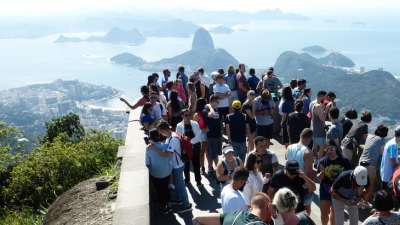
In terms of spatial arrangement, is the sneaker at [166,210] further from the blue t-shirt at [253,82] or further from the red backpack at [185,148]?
the blue t-shirt at [253,82]

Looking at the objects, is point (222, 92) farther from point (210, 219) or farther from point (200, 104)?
point (210, 219)

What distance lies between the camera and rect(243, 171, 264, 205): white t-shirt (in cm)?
597

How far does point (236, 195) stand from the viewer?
17.8 ft

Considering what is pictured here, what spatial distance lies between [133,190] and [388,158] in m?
3.86

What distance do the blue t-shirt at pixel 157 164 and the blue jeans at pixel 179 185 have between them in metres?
0.27

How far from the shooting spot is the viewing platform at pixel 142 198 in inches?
260

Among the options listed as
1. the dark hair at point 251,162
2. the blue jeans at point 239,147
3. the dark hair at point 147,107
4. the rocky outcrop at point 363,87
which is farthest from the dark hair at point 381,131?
the rocky outcrop at point 363,87

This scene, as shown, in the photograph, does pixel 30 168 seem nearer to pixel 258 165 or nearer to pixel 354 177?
pixel 258 165

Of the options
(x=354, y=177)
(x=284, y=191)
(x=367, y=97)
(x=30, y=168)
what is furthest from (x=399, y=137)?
(x=367, y=97)

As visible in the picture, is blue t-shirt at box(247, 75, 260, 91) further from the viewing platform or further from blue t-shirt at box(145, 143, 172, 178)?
blue t-shirt at box(145, 143, 172, 178)

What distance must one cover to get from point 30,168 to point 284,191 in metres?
9.38

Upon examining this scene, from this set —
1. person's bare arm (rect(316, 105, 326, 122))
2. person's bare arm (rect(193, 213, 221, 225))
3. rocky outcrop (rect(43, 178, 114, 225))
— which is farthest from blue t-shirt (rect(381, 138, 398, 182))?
rocky outcrop (rect(43, 178, 114, 225))

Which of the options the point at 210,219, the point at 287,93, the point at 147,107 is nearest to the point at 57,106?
the point at 287,93

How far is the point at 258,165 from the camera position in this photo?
652cm
